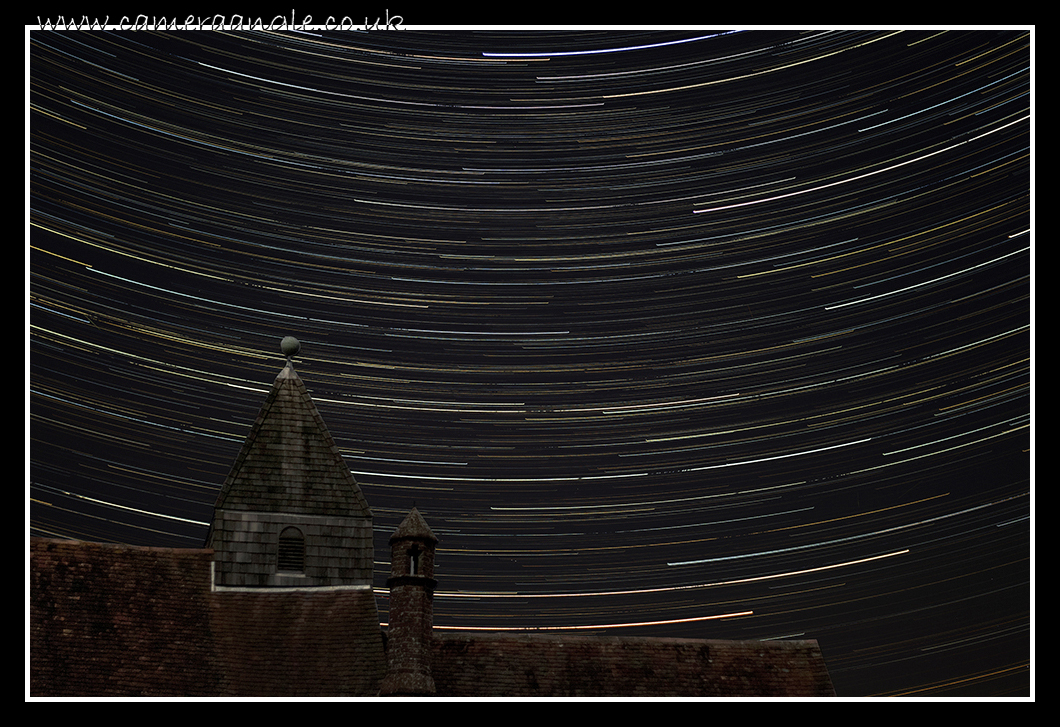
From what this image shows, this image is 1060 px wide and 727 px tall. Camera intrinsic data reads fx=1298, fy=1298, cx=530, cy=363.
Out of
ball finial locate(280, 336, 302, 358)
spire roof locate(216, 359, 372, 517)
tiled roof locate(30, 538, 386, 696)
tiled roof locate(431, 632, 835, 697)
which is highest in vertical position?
ball finial locate(280, 336, 302, 358)

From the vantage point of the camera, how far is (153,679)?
2414cm

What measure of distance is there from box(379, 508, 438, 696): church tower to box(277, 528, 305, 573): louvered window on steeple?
6.79 feet

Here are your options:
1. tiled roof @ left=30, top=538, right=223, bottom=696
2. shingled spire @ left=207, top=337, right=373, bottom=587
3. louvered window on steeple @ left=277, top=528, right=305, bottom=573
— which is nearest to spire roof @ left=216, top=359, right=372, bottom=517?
shingled spire @ left=207, top=337, right=373, bottom=587

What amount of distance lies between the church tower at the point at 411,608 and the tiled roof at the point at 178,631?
402mm

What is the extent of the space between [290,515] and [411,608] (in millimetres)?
3548

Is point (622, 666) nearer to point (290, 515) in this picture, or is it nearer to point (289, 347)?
point (290, 515)

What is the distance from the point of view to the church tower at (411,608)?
2550 centimetres

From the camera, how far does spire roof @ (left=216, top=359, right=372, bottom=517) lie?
27.9 m

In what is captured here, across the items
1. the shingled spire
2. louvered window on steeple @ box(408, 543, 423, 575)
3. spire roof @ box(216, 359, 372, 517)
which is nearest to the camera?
louvered window on steeple @ box(408, 543, 423, 575)

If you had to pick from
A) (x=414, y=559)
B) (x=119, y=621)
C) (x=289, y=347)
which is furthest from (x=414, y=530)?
(x=119, y=621)

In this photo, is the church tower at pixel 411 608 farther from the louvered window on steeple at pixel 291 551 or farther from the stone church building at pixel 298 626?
the louvered window on steeple at pixel 291 551

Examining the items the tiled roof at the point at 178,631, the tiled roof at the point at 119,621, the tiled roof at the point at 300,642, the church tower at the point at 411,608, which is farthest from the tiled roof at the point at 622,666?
the tiled roof at the point at 119,621

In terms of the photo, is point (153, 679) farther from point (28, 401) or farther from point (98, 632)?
point (28, 401)

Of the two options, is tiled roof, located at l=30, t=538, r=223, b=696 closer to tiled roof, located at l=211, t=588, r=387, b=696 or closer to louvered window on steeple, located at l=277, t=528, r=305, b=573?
tiled roof, located at l=211, t=588, r=387, b=696
